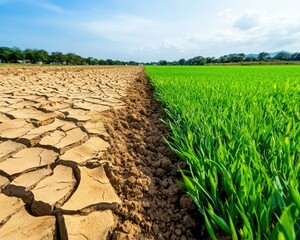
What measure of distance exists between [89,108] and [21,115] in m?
0.74

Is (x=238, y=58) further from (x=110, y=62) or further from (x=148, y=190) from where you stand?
(x=148, y=190)

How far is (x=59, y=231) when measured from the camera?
1.04m

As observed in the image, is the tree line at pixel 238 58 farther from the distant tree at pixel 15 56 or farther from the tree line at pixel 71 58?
the distant tree at pixel 15 56

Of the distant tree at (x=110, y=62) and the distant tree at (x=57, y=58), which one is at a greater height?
the distant tree at (x=57, y=58)

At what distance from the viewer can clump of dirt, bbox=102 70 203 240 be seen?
102cm

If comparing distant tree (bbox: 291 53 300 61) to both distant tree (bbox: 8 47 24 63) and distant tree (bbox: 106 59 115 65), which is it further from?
distant tree (bbox: 8 47 24 63)

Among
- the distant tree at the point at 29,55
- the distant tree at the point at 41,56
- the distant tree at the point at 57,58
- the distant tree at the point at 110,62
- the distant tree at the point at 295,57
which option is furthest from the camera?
the distant tree at the point at 110,62

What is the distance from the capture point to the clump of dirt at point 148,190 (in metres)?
1.02

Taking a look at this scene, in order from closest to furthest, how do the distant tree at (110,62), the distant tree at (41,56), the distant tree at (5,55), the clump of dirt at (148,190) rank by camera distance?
the clump of dirt at (148,190), the distant tree at (5,55), the distant tree at (41,56), the distant tree at (110,62)

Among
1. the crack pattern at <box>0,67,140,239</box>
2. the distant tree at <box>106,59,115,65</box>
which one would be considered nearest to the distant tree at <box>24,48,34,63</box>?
the distant tree at <box>106,59,115,65</box>

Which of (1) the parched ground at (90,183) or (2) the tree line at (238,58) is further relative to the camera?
(2) the tree line at (238,58)

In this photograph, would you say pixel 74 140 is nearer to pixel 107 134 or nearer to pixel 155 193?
pixel 107 134

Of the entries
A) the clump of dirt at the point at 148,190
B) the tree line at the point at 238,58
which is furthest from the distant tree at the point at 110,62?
the clump of dirt at the point at 148,190

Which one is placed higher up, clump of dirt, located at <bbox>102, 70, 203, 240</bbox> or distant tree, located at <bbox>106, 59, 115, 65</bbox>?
clump of dirt, located at <bbox>102, 70, 203, 240</bbox>
